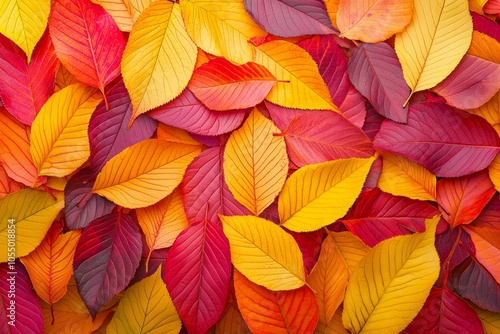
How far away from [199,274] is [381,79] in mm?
241

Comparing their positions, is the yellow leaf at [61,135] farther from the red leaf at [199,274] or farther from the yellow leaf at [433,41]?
the yellow leaf at [433,41]

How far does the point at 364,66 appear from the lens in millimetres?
430

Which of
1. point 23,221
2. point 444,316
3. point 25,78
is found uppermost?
point 25,78

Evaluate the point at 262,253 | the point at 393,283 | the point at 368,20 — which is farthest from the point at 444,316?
the point at 368,20

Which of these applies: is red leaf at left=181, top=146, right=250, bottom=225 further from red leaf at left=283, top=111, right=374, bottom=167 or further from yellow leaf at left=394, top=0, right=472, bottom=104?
yellow leaf at left=394, top=0, right=472, bottom=104

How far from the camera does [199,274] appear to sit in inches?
16.6

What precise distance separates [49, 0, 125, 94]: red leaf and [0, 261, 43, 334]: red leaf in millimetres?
187

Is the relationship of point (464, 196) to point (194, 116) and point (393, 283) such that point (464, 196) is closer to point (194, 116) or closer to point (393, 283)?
point (393, 283)

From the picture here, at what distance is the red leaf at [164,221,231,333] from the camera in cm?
42

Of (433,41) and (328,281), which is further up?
(433,41)

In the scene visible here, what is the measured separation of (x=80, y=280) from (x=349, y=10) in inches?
13.6

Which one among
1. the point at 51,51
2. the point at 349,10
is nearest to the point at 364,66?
the point at 349,10

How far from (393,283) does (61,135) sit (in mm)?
322

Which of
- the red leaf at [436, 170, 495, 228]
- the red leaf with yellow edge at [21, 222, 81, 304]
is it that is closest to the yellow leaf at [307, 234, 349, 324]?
the red leaf at [436, 170, 495, 228]
